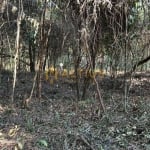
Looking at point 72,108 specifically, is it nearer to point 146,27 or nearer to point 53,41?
point 146,27

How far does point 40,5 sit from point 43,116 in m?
3.65

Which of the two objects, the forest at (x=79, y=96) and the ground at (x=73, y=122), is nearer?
the ground at (x=73, y=122)

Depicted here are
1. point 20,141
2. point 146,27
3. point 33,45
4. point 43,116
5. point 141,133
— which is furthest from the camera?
point 33,45

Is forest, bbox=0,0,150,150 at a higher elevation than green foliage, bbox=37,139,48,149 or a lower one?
higher

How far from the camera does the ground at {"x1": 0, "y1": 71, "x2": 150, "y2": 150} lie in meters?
6.97

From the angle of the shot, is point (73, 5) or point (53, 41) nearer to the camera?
point (73, 5)

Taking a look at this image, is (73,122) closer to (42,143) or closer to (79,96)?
(42,143)

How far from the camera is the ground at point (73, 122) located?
697cm

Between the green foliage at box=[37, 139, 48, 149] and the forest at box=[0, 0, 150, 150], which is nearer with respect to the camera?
the green foliage at box=[37, 139, 48, 149]

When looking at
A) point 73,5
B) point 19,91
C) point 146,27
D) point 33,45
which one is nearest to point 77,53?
point 73,5

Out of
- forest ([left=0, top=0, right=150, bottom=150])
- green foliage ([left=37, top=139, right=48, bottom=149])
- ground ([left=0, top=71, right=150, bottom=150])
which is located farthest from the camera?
forest ([left=0, top=0, right=150, bottom=150])

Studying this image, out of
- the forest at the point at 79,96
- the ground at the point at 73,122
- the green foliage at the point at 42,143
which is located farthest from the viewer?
the forest at the point at 79,96

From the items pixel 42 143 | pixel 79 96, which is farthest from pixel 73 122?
pixel 79 96

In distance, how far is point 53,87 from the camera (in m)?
12.8
